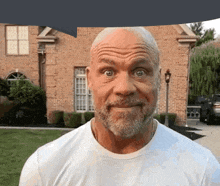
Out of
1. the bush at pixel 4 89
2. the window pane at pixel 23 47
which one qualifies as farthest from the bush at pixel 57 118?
the window pane at pixel 23 47

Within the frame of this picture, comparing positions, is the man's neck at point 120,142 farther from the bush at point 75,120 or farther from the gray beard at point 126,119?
the bush at point 75,120

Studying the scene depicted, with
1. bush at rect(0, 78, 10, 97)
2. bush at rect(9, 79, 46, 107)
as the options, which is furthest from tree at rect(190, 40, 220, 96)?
bush at rect(0, 78, 10, 97)

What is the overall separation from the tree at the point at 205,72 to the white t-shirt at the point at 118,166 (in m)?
14.8

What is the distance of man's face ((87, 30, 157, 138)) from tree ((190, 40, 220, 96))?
15.1 meters

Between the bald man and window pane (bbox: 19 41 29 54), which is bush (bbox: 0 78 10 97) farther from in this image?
the bald man

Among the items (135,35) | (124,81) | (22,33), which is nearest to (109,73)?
(124,81)

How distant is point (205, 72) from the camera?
14758 millimetres

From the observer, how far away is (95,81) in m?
0.73

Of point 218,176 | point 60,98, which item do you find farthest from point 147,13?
point 60,98

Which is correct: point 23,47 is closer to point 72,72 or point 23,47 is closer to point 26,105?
point 72,72

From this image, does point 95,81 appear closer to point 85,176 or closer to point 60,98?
point 85,176

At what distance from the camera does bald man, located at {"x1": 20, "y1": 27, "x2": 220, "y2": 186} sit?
700 mm

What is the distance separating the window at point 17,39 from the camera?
723 cm

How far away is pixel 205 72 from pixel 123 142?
1541cm
